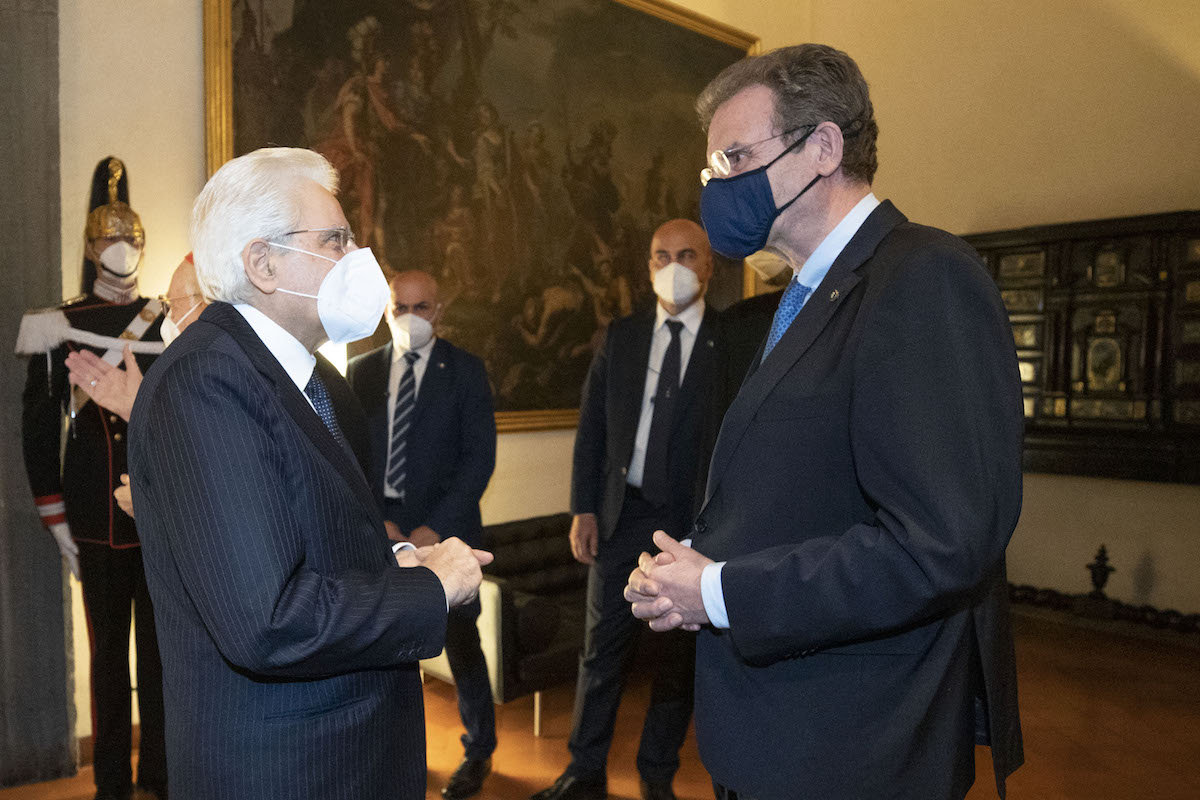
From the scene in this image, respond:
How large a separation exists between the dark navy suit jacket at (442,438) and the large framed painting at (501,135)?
3.40 feet

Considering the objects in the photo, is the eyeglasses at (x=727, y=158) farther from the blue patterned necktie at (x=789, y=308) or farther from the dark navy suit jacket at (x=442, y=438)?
the dark navy suit jacket at (x=442, y=438)

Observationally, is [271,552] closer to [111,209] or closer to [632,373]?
[632,373]

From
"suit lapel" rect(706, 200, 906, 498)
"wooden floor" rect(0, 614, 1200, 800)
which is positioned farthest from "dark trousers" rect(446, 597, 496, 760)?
"suit lapel" rect(706, 200, 906, 498)

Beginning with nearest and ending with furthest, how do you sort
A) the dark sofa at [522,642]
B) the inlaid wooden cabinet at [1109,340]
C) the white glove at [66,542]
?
the white glove at [66,542]
the dark sofa at [522,642]
the inlaid wooden cabinet at [1109,340]

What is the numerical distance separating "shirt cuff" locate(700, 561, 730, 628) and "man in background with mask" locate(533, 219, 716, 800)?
6.45 feet

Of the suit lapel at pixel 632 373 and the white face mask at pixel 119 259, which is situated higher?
the white face mask at pixel 119 259

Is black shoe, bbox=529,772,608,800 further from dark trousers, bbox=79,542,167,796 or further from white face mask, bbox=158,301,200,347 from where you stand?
white face mask, bbox=158,301,200,347

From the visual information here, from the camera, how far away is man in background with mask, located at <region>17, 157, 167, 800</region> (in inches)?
135

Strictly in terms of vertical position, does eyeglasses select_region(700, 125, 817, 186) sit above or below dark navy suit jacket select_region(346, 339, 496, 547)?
above

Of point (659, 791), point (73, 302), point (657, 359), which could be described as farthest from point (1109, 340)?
point (73, 302)

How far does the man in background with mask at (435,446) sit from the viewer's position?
3.81 m

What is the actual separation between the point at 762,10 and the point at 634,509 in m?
5.98

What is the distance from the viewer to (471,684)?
3.79m

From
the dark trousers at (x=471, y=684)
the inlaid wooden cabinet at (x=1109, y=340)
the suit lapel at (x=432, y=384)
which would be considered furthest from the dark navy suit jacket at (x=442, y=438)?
the inlaid wooden cabinet at (x=1109, y=340)
